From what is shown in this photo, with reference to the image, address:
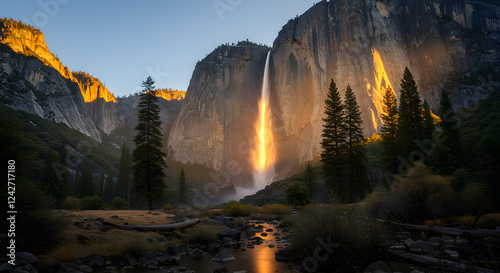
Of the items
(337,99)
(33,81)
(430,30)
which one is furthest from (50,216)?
(33,81)

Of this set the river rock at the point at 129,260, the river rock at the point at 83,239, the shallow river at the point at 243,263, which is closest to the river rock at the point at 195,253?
the shallow river at the point at 243,263

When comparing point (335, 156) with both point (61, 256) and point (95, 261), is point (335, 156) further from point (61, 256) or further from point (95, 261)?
point (61, 256)

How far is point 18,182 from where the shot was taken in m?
8.62

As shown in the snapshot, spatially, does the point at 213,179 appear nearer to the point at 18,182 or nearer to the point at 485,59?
Result: the point at 18,182

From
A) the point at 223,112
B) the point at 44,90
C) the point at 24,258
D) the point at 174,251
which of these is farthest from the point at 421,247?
the point at 44,90

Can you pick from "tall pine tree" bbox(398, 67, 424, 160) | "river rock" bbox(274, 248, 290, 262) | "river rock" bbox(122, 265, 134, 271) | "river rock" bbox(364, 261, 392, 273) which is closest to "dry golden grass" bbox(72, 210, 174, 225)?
"river rock" bbox(122, 265, 134, 271)

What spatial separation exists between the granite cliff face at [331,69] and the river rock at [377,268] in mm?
65735

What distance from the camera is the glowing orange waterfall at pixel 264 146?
88.5 m

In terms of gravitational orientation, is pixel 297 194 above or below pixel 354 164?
below

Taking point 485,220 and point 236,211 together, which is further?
point 236,211

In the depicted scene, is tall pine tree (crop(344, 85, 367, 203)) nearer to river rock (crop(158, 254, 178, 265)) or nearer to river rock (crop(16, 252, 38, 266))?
river rock (crop(158, 254, 178, 265))

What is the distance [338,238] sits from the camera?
7.66m

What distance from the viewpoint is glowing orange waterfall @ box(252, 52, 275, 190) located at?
290 ft

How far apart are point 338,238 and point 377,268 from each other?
1.19 meters
